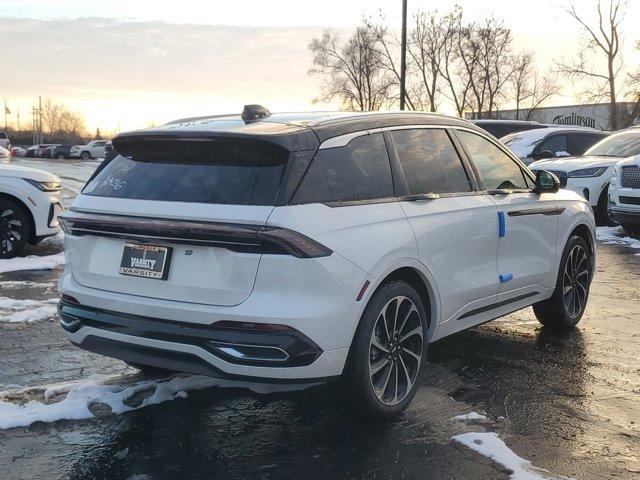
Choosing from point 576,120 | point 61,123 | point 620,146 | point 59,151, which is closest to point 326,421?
point 620,146

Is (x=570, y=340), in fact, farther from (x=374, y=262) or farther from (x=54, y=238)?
(x=54, y=238)

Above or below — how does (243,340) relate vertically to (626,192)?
below

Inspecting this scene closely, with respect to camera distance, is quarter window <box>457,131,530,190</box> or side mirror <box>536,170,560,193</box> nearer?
quarter window <box>457,131,530,190</box>

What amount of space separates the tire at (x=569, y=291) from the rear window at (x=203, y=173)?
3200 mm

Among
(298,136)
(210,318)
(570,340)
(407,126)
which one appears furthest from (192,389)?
(570,340)

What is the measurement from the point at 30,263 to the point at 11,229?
0.67 meters

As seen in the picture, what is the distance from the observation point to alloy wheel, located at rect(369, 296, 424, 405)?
3949mm

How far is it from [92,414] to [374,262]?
1845 millimetres

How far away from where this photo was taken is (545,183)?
5.65m

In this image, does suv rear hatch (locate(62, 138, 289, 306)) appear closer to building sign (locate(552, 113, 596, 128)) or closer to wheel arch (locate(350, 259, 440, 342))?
wheel arch (locate(350, 259, 440, 342))

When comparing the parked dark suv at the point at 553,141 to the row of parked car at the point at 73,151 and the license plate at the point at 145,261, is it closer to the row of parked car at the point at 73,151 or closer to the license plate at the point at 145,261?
the license plate at the point at 145,261

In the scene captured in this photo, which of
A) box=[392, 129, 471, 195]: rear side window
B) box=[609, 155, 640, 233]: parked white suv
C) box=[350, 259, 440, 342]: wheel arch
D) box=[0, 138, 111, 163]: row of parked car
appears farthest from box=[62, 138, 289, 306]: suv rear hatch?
box=[0, 138, 111, 163]: row of parked car

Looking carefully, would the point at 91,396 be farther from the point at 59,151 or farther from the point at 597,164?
the point at 59,151

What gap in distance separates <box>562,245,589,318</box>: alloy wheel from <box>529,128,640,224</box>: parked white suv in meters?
6.32
